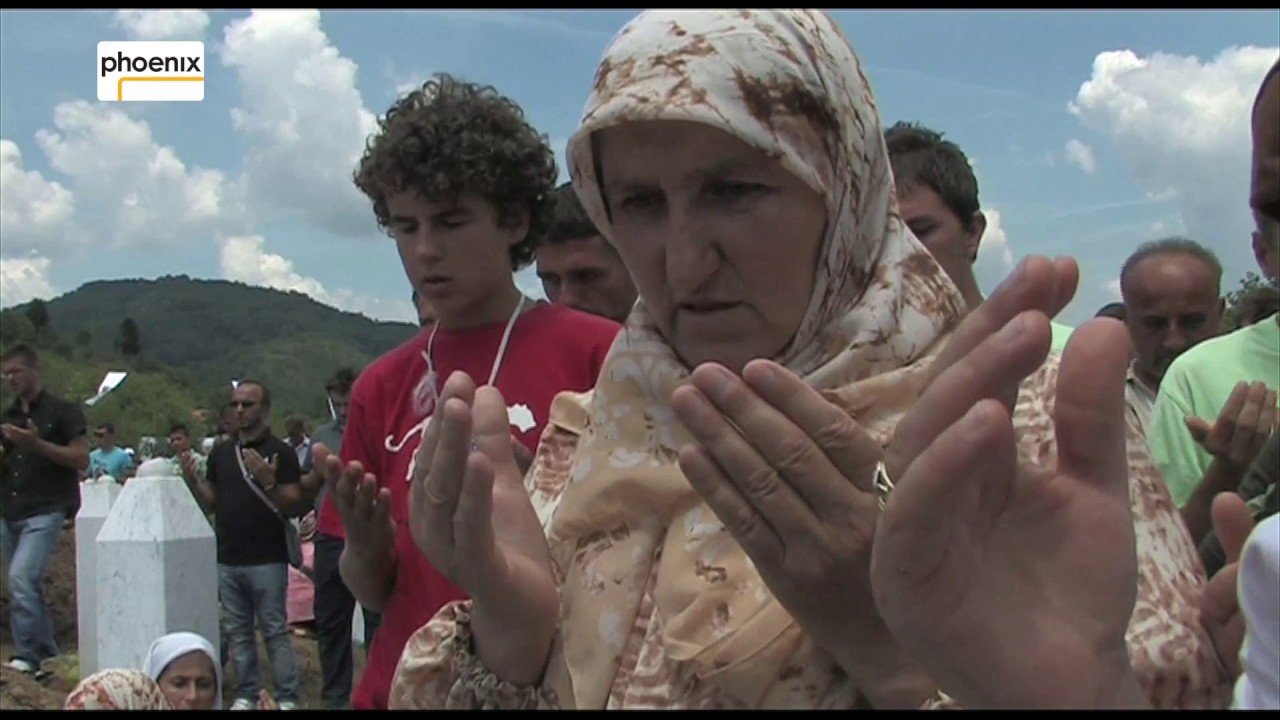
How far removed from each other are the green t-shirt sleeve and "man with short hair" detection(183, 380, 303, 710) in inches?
203

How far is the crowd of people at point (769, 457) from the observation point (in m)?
0.99

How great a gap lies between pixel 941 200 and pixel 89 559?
7062mm

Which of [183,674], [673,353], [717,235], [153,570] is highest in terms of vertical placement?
[717,235]

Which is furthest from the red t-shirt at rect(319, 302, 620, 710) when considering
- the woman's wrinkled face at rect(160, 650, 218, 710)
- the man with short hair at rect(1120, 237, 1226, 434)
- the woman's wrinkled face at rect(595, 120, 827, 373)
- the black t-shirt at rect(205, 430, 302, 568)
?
the black t-shirt at rect(205, 430, 302, 568)

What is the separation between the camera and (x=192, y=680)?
477 cm

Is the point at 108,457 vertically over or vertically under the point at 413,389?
under

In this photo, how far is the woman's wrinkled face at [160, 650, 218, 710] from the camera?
4680mm

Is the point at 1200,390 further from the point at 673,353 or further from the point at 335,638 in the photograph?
the point at 335,638

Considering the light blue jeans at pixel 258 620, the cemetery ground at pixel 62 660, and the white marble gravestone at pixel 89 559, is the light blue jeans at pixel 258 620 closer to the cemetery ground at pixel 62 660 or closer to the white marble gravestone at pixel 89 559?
the cemetery ground at pixel 62 660

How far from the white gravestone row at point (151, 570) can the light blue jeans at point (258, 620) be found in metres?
0.40

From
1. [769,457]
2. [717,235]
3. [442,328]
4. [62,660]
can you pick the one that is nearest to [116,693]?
[442,328]

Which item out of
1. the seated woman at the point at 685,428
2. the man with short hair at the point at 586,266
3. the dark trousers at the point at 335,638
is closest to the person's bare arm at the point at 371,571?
the seated woman at the point at 685,428

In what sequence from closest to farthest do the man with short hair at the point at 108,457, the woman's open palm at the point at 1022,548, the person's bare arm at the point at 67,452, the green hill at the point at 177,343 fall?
1. the woman's open palm at the point at 1022,548
2. the person's bare arm at the point at 67,452
3. the man with short hair at the point at 108,457
4. the green hill at the point at 177,343

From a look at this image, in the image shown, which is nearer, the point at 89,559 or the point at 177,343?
the point at 89,559
